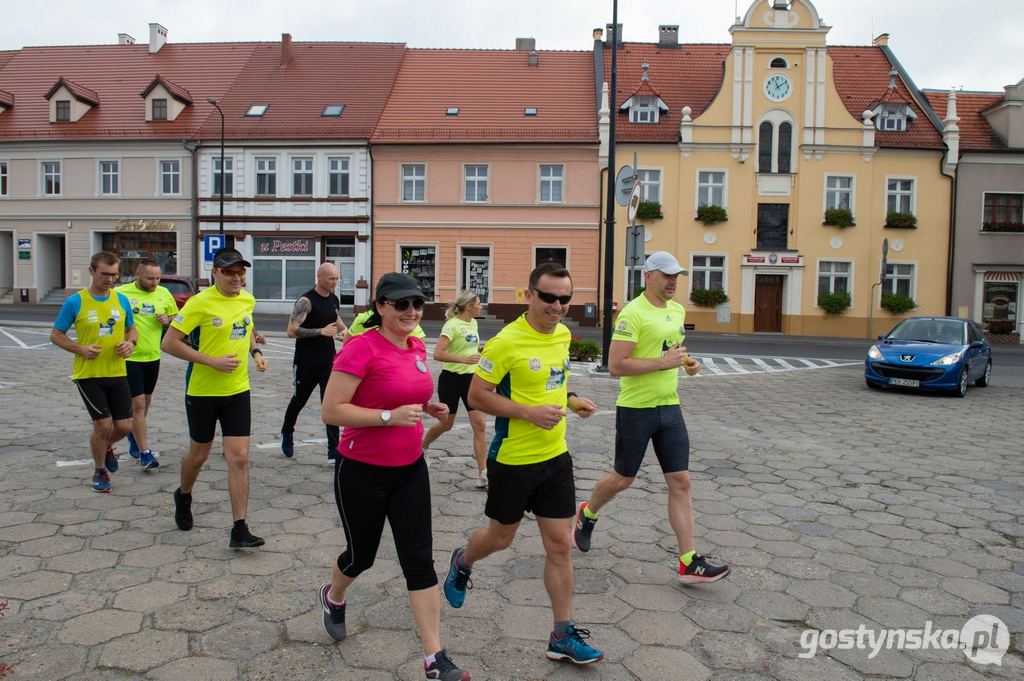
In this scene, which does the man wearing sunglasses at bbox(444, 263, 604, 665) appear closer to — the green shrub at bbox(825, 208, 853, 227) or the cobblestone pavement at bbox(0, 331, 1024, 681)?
the cobblestone pavement at bbox(0, 331, 1024, 681)

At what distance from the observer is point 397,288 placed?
3.38 meters

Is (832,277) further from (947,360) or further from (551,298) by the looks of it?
(551,298)

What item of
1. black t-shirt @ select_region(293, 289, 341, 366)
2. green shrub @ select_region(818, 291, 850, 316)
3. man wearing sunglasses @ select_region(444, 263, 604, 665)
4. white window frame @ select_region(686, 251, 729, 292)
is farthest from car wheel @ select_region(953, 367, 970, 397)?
white window frame @ select_region(686, 251, 729, 292)

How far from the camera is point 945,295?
31.7 meters

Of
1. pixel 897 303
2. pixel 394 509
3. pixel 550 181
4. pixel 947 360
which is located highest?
pixel 550 181

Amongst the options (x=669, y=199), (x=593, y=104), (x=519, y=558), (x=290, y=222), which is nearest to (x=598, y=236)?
(x=669, y=199)

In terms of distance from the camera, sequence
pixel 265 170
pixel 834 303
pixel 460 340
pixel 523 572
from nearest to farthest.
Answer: pixel 523 572
pixel 460 340
pixel 834 303
pixel 265 170

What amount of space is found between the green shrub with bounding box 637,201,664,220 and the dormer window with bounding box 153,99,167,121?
21329 millimetres

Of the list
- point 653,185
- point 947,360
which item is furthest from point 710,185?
point 947,360

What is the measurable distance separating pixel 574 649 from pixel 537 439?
949 mm

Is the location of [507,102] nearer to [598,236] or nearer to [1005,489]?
[598,236]

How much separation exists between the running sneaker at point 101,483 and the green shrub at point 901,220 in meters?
31.9

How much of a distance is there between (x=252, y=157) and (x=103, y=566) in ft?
103

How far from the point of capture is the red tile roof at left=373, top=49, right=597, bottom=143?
1281 inches
